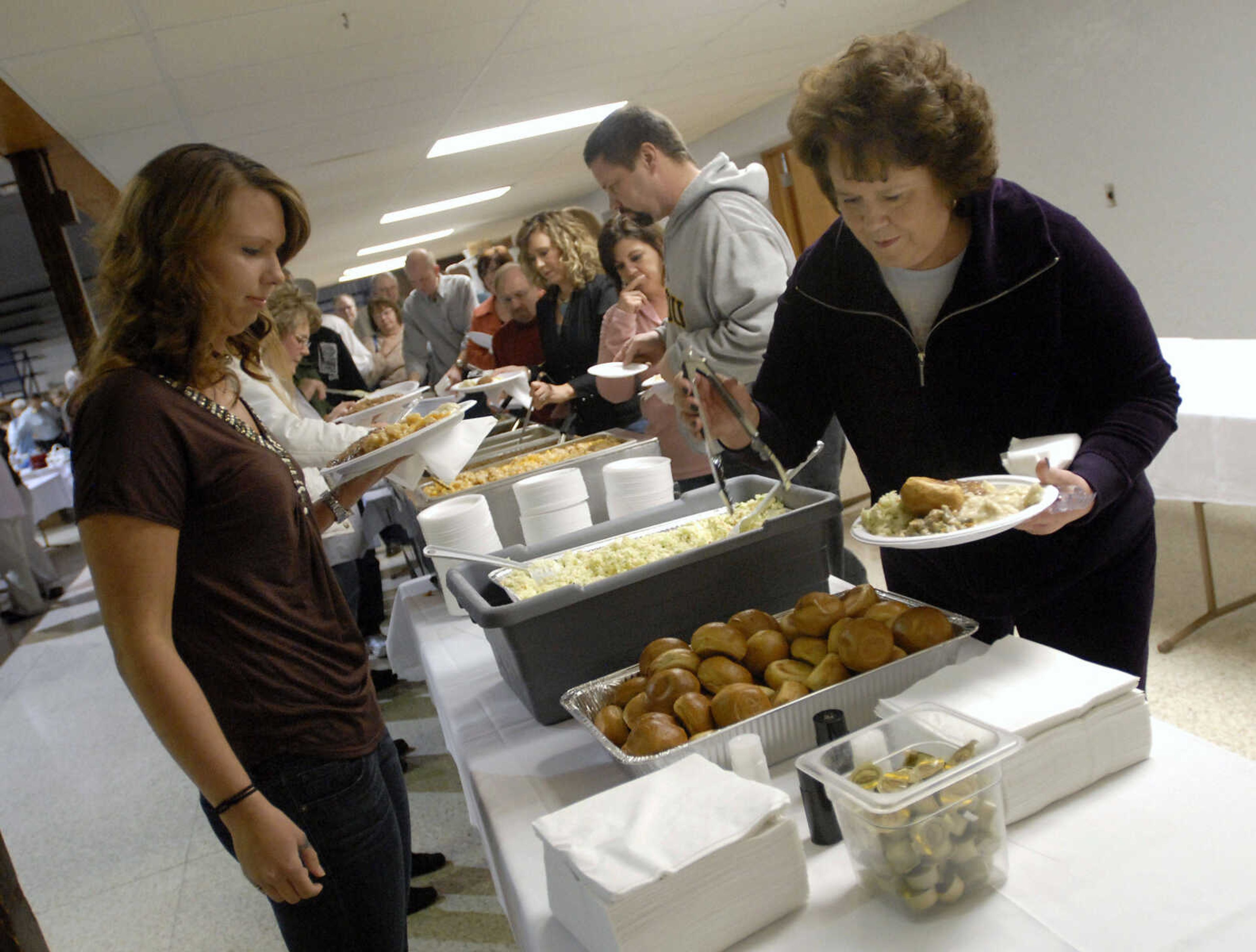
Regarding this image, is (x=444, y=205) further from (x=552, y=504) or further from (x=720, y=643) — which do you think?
(x=720, y=643)

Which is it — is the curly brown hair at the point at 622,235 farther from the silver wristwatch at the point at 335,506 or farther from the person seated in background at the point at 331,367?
the person seated in background at the point at 331,367

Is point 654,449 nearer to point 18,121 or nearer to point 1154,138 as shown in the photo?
point 18,121

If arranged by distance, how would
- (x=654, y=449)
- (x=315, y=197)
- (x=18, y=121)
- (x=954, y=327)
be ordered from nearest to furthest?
1. (x=954, y=327)
2. (x=654, y=449)
3. (x=18, y=121)
4. (x=315, y=197)

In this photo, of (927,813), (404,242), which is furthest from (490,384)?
(404,242)

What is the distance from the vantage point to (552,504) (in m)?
1.78

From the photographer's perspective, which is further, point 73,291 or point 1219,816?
point 73,291

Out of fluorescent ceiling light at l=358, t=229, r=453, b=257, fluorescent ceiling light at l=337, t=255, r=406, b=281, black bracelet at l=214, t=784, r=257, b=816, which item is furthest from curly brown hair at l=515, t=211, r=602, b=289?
fluorescent ceiling light at l=337, t=255, r=406, b=281

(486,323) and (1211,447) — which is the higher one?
(486,323)

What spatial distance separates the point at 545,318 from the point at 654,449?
3.39ft

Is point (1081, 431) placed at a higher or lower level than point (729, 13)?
lower

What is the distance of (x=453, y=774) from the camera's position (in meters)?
2.57

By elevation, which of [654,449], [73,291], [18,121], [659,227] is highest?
[18,121]

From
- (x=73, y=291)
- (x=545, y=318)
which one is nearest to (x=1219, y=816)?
(x=545, y=318)

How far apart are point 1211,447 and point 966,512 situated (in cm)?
170
